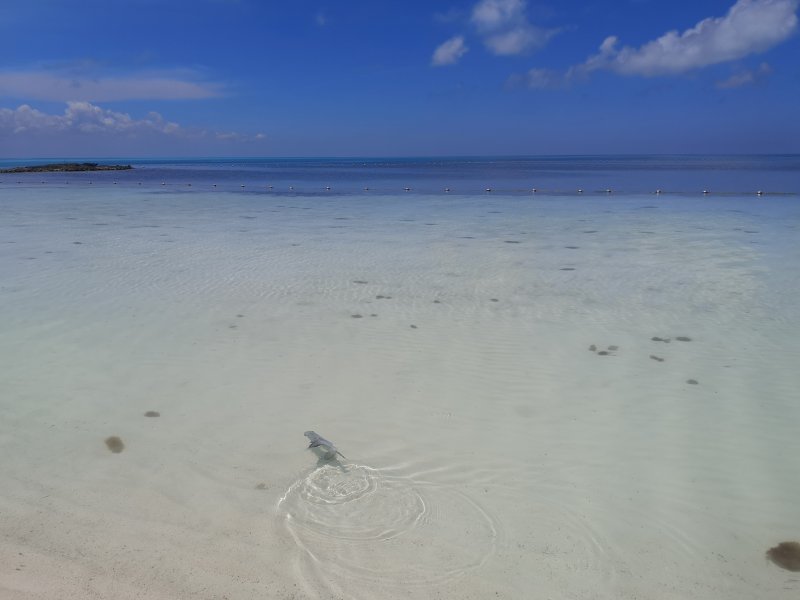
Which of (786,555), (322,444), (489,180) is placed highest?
(489,180)

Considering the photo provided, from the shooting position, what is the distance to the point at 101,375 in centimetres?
520

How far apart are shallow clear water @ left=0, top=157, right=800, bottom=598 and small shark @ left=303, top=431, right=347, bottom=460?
7cm

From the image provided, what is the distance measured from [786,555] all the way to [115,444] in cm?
412

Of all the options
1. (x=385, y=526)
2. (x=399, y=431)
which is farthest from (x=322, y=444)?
(x=385, y=526)

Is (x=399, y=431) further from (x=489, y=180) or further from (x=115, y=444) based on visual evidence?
(x=489, y=180)

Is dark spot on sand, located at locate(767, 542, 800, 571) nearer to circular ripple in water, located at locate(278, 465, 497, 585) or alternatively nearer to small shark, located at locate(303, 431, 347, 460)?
circular ripple in water, located at locate(278, 465, 497, 585)

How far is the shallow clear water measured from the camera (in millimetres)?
2893

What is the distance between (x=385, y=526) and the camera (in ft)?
10.4

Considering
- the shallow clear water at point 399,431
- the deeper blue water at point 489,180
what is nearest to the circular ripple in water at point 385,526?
the shallow clear water at point 399,431

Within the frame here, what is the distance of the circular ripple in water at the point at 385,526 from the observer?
9.42 feet

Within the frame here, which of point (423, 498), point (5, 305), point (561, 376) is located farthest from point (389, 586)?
point (5, 305)

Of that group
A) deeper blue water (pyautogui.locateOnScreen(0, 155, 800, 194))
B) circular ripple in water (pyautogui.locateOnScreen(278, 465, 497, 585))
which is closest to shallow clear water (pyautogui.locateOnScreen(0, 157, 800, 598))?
circular ripple in water (pyautogui.locateOnScreen(278, 465, 497, 585))

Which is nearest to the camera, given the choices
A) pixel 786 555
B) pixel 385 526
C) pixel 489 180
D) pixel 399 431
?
pixel 786 555

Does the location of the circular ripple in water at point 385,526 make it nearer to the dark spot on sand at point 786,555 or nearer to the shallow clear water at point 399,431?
the shallow clear water at point 399,431
